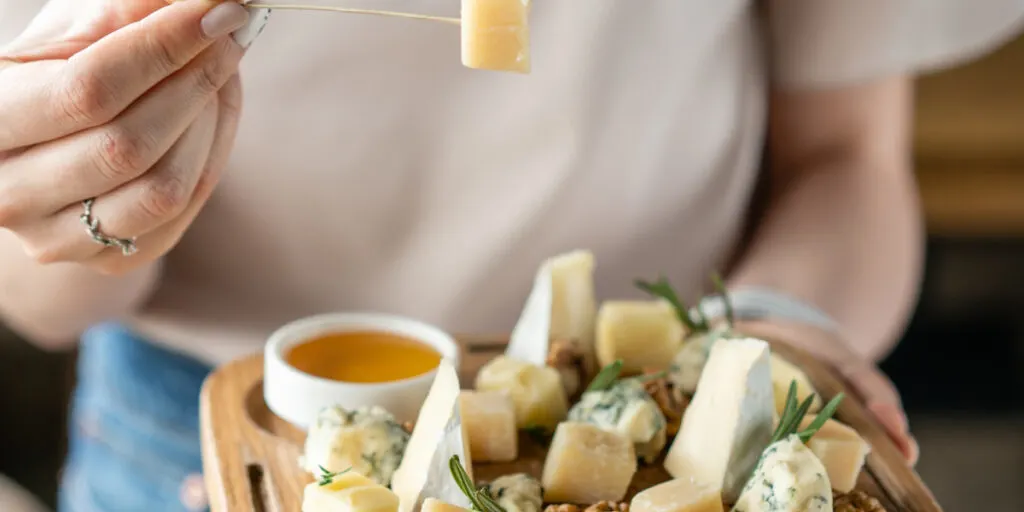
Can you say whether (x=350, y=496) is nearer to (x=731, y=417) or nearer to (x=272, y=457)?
(x=272, y=457)

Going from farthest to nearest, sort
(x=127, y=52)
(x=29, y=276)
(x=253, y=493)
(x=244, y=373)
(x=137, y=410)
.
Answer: (x=137, y=410) → (x=29, y=276) → (x=244, y=373) → (x=253, y=493) → (x=127, y=52)

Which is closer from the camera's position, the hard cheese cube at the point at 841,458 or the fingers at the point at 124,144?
the fingers at the point at 124,144

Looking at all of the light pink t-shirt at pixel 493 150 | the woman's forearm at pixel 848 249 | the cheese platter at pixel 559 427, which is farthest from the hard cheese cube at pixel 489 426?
the woman's forearm at pixel 848 249

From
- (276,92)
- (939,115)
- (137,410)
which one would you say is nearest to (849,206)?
(276,92)

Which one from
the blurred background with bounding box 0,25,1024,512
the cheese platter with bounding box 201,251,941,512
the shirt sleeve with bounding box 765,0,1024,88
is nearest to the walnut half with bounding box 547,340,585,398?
the cheese platter with bounding box 201,251,941,512

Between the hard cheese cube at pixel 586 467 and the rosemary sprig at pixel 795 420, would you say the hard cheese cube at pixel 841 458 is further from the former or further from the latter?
the hard cheese cube at pixel 586 467

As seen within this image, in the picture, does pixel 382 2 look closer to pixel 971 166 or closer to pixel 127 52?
pixel 127 52

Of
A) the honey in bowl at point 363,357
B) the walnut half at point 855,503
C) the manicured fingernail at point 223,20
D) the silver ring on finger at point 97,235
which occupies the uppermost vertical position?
the manicured fingernail at point 223,20

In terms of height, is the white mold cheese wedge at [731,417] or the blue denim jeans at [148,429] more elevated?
the white mold cheese wedge at [731,417]
